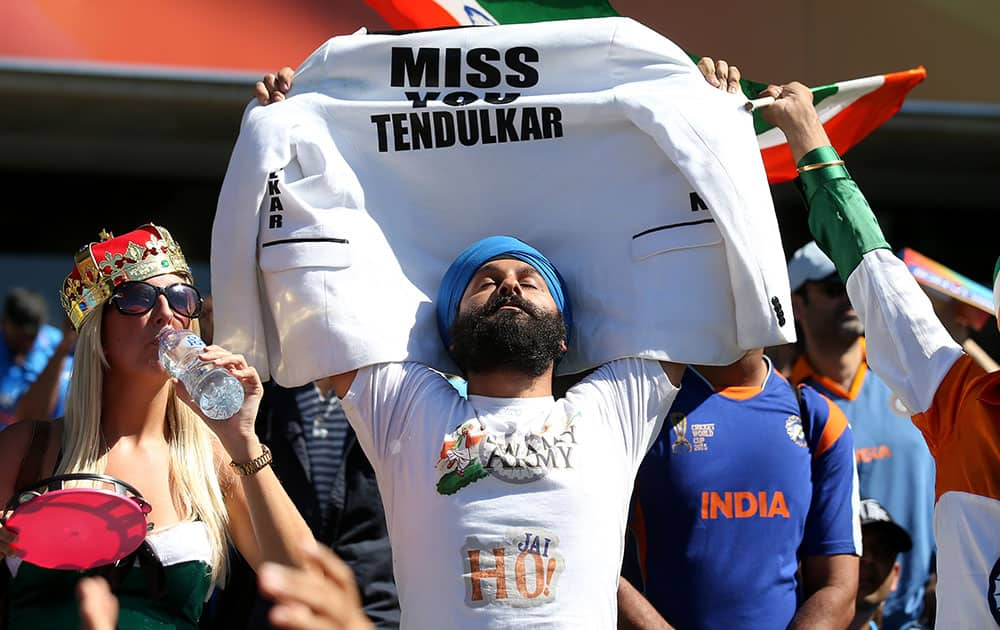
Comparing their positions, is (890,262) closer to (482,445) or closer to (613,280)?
→ (613,280)

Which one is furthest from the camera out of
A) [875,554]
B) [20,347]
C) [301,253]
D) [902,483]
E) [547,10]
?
[20,347]

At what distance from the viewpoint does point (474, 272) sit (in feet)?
11.4

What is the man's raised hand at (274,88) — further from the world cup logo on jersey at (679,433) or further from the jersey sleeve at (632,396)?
the world cup logo on jersey at (679,433)

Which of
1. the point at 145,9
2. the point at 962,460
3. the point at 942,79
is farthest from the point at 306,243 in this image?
the point at 942,79

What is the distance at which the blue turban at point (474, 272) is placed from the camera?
346 cm

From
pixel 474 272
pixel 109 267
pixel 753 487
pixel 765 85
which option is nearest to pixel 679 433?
pixel 753 487

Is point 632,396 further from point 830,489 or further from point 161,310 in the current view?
point 161,310

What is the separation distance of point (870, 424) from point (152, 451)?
8.83ft

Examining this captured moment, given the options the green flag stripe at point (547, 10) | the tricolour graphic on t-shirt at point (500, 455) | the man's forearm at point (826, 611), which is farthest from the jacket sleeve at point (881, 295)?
the green flag stripe at point (547, 10)

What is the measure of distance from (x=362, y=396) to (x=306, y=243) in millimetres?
410

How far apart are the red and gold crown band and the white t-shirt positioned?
60 centimetres

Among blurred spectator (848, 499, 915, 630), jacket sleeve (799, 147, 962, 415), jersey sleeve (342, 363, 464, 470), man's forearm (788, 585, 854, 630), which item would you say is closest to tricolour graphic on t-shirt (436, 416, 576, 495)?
jersey sleeve (342, 363, 464, 470)

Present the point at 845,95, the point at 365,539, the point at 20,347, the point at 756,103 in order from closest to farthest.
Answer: the point at 756,103
the point at 845,95
the point at 365,539
the point at 20,347

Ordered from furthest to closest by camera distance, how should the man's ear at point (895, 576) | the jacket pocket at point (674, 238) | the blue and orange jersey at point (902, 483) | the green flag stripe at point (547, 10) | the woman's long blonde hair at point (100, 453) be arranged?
the blue and orange jersey at point (902, 483), the man's ear at point (895, 576), the green flag stripe at point (547, 10), the jacket pocket at point (674, 238), the woman's long blonde hair at point (100, 453)
